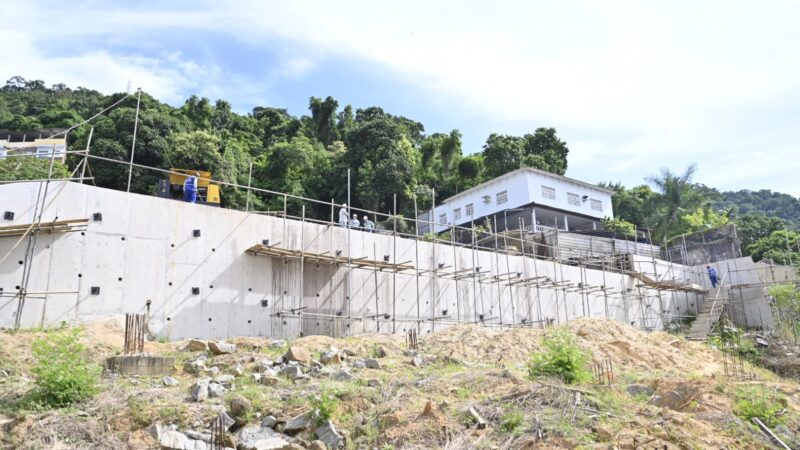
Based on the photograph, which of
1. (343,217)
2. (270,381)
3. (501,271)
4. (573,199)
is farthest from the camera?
(573,199)

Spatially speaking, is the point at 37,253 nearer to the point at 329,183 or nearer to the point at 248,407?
the point at 248,407

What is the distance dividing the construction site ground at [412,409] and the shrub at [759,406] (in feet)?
0.35

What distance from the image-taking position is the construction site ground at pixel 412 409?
788cm

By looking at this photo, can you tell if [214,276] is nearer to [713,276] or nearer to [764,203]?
[713,276]

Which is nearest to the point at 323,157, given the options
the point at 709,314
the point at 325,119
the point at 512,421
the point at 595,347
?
the point at 325,119

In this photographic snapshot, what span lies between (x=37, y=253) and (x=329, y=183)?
24086 mm

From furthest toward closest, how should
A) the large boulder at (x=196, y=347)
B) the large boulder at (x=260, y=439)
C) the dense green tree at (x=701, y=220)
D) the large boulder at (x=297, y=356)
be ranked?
the dense green tree at (x=701, y=220) < the large boulder at (x=196, y=347) < the large boulder at (x=297, y=356) < the large boulder at (x=260, y=439)

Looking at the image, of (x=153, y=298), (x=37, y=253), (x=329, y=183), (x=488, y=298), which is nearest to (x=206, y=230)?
(x=153, y=298)

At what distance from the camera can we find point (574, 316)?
25.3 m

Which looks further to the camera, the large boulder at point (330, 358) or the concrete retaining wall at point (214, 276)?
the concrete retaining wall at point (214, 276)

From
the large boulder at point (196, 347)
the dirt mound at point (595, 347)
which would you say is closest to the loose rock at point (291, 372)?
the large boulder at point (196, 347)

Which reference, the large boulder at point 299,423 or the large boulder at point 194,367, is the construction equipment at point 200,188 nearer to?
the large boulder at point 194,367

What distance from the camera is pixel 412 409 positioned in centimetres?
884

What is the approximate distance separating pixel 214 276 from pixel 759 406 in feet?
38.5
